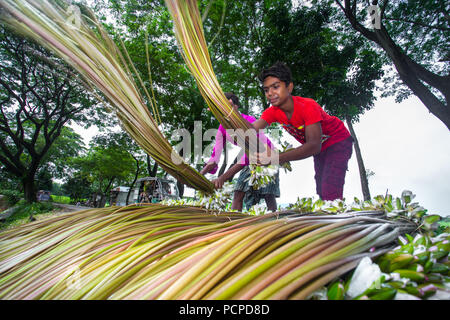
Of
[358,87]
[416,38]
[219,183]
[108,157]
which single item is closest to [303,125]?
[219,183]

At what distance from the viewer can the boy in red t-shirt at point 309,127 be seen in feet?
3.92

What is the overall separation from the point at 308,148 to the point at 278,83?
1.66ft

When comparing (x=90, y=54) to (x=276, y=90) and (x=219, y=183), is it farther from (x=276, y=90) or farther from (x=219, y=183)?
(x=276, y=90)

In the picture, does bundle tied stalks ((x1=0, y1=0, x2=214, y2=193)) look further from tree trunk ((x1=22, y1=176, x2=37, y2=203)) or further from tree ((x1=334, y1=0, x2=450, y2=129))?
tree trunk ((x1=22, y1=176, x2=37, y2=203))

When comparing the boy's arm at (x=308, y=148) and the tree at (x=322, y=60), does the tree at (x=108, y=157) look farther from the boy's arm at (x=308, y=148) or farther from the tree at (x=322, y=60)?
the boy's arm at (x=308, y=148)

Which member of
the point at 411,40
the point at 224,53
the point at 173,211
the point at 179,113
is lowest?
the point at 173,211

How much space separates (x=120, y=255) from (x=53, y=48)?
625 mm

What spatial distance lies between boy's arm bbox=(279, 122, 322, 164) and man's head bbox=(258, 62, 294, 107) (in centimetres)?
30

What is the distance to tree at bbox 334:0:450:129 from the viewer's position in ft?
13.1

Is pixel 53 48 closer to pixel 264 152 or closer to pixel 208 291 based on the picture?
pixel 208 291

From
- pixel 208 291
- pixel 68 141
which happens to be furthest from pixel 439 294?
pixel 68 141

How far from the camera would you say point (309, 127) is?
3.94ft

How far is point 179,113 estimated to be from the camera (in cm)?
885

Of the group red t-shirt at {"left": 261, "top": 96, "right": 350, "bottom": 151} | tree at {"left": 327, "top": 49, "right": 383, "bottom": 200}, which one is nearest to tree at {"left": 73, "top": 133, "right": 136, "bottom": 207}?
tree at {"left": 327, "top": 49, "right": 383, "bottom": 200}
